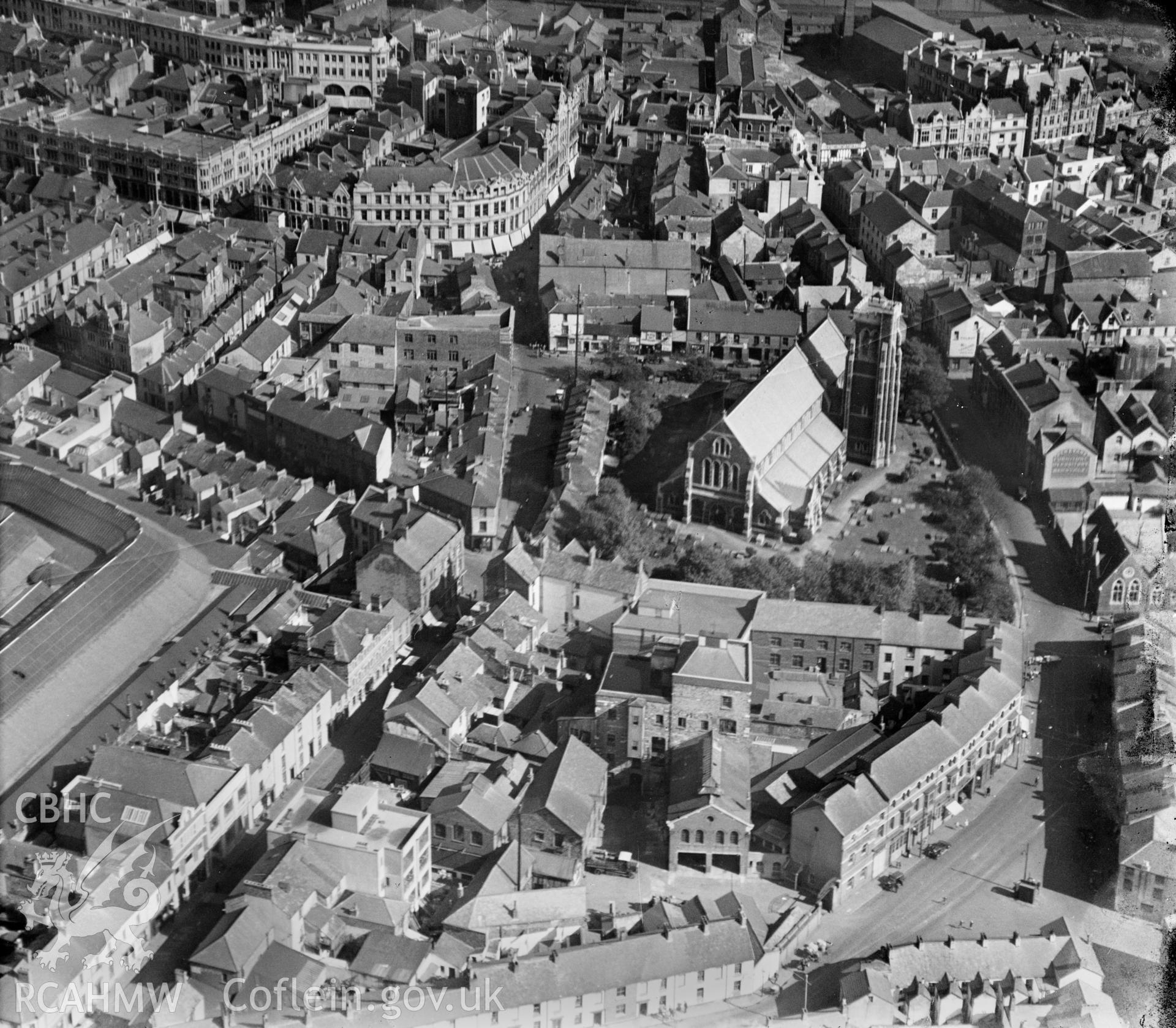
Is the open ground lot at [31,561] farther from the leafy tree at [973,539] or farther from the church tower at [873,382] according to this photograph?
the leafy tree at [973,539]

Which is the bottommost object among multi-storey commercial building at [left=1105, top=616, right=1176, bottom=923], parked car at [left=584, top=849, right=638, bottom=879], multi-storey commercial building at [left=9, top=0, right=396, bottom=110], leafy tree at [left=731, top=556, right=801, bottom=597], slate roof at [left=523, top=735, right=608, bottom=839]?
multi-storey commercial building at [left=9, top=0, right=396, bottom=110]

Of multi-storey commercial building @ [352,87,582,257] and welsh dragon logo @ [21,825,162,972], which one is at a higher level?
welsh dragon logo @ [21,825,162,972]

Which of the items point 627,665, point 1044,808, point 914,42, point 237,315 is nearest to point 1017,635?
point 1044,808

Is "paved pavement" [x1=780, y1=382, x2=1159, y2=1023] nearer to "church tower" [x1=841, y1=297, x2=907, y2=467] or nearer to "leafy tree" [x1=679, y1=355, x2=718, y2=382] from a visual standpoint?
"church tower" [x1=841, y1=297, x2=907, y2=467]

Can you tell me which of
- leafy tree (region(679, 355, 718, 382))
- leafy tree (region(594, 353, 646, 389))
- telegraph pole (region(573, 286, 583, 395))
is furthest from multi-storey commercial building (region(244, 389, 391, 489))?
leafy tree (region(679, 355, 718, 382))

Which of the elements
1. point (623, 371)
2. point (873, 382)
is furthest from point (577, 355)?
point (873, 382)

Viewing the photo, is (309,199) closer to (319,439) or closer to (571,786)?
(319,439)
